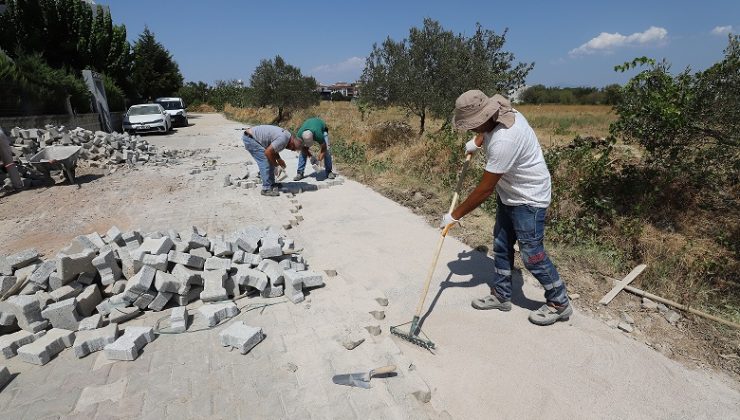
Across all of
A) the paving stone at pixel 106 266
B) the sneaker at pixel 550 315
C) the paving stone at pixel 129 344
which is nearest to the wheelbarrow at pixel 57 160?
the paving stone at pixel 106 266

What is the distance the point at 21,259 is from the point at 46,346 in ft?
6.25

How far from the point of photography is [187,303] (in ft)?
12.0

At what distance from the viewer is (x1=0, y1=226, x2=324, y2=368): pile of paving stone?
9.90 ft

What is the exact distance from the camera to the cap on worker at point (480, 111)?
2770mm

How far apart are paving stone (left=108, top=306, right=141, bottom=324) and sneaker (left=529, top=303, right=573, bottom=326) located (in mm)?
3519

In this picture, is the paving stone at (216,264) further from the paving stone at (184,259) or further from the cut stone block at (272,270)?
the cut stone block at (272,270)

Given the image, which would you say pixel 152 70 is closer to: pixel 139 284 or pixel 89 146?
pixel 89 146

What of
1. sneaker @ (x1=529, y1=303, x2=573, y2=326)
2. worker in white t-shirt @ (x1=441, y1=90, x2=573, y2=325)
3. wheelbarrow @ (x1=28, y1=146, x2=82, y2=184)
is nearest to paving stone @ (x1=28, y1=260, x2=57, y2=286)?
worker in white t-shirt @ (x1=441, y1=90, x2=573, y2=325)

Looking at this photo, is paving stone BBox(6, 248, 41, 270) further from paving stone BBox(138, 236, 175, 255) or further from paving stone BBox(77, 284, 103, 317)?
paving stone BBox(138, 236, 175, 255)

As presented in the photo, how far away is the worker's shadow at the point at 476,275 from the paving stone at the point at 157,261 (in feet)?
8.24

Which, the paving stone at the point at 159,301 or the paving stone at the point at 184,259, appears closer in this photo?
the paving stone at the point at 159,301

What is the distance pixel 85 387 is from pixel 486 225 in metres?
4.73

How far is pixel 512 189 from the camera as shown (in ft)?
9.89

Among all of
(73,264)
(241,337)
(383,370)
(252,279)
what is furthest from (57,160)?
(383,370)
